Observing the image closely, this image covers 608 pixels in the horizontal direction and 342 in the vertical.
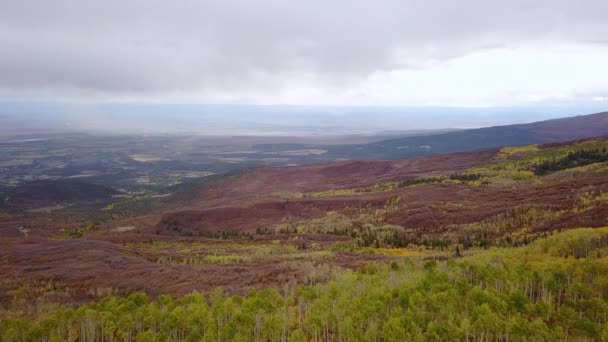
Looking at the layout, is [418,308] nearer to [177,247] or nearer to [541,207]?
[541,207]

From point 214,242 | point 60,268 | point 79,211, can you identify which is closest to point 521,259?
point 60,268

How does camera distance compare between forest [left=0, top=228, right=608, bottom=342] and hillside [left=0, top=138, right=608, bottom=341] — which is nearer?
forest [left=0, top=228, right=608, bottom=342]

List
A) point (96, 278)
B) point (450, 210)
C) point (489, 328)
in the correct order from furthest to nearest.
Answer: point (450, 210), point (96, 278), point (489, 328)

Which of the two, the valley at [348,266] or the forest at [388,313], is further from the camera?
the valley at [348,266]

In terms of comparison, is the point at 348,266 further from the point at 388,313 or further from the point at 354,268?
the point at 388,313

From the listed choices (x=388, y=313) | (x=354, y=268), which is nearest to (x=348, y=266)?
(x=354, y=268)

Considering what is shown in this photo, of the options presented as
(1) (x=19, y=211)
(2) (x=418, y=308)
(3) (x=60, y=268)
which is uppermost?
(2) (x=418, y=308)

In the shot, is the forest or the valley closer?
the forest

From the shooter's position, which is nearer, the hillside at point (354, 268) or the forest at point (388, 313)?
the forest at point (388, 313)
